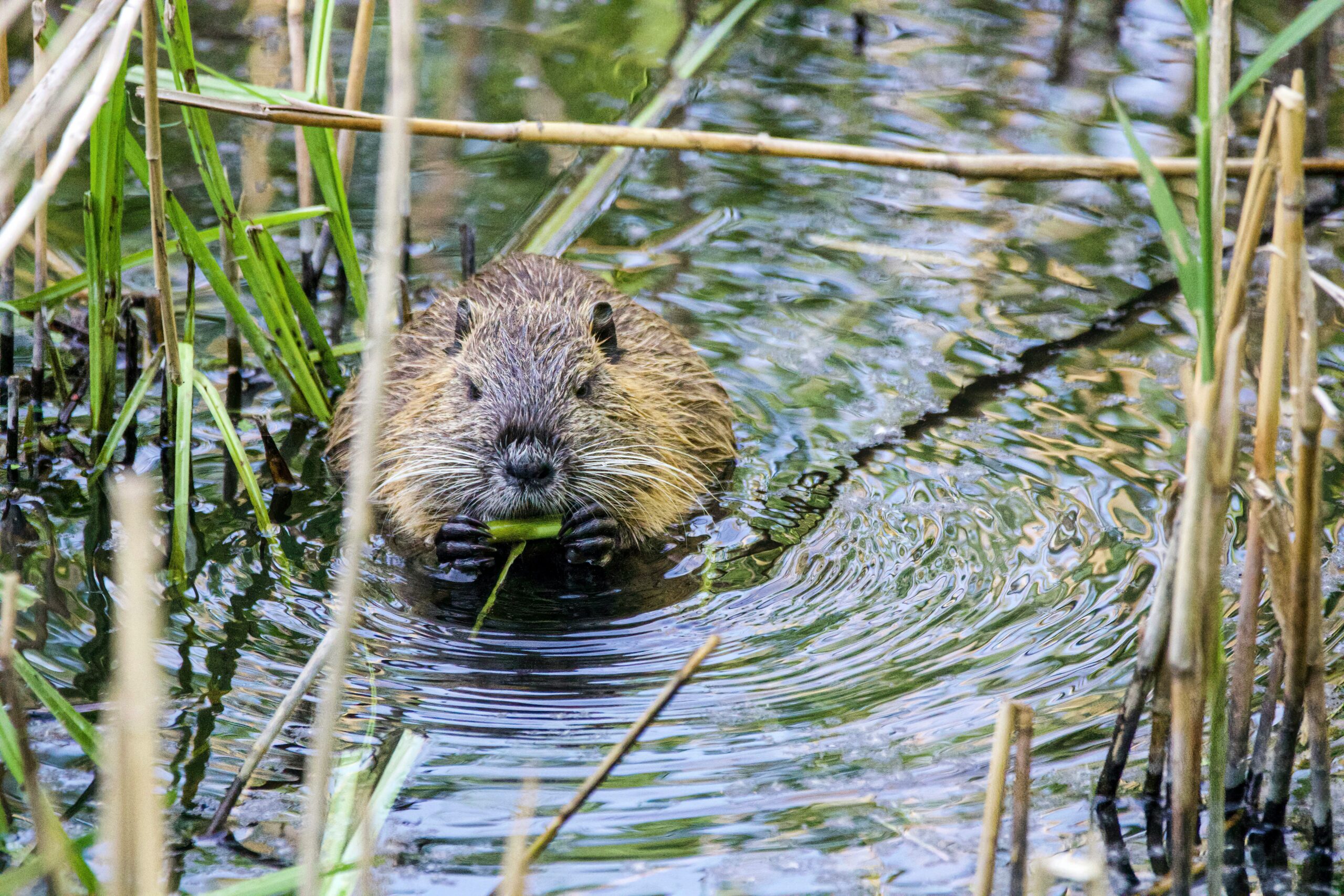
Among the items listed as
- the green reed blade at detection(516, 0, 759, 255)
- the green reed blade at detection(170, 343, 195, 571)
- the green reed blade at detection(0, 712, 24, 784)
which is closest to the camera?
the green reed blade at detection(0, 712, 24, 784)

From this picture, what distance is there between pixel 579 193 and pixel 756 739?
3033mm

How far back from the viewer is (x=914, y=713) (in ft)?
9.91

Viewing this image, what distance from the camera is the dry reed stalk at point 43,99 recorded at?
7.05 feet

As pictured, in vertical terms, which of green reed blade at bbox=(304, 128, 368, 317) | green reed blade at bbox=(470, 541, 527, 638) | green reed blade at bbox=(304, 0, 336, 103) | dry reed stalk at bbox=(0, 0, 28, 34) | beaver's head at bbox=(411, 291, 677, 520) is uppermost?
green reed blade at bbox=(304, 0, 336, 103)

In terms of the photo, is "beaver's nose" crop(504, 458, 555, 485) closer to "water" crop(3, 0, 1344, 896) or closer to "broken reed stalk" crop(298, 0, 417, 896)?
"water" crop(3, 0, 1344, 896)

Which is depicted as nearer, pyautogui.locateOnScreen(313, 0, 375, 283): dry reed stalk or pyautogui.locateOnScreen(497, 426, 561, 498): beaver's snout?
pyautogui.locateOnScreen(497, 426, 561, 498): beaver's snout

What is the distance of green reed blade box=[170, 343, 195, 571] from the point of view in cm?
332

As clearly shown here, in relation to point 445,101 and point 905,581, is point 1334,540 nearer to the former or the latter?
point 905,581

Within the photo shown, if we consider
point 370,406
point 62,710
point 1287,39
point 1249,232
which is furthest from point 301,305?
point 1287,39

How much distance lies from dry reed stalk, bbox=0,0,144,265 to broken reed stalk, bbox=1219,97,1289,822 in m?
1.69

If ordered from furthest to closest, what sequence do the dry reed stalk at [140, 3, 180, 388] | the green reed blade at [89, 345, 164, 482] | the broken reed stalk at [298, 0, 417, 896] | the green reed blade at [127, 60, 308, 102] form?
1. the green reed blade at [89, 345, 164, 482]
2. the green reed blade at [127, 60, 308, 102]
3. the dry reed stalk at [140, 3, 180, 388]
4. the broken reed stalk at [298, 0, 417, 896]

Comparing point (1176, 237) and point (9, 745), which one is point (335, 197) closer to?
point (9, 745)

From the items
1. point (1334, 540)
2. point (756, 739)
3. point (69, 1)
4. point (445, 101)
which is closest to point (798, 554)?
point (756, 739)

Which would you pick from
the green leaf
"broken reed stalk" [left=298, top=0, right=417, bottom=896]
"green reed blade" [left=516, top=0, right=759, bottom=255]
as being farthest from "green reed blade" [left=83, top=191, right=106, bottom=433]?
the green leaf
